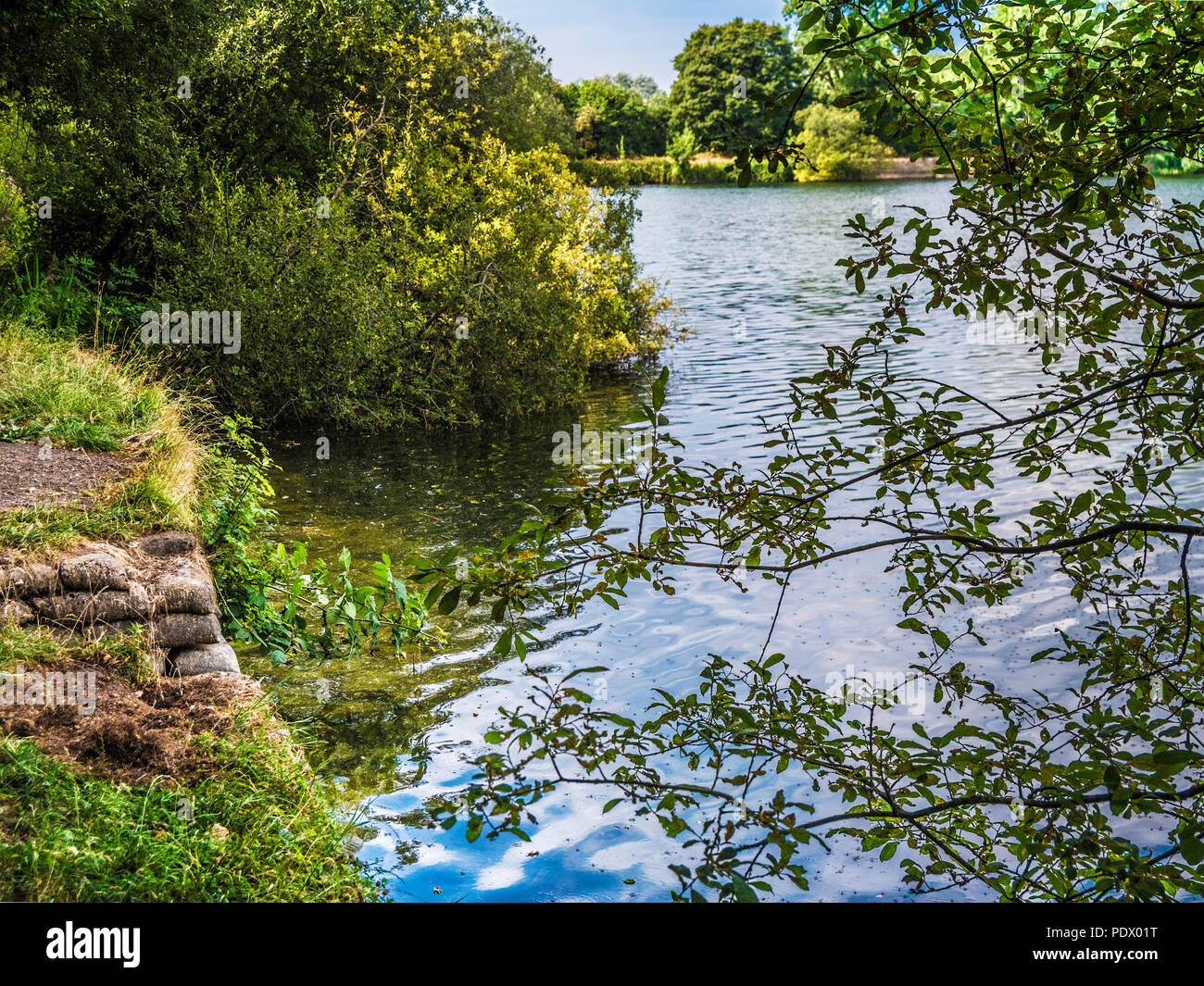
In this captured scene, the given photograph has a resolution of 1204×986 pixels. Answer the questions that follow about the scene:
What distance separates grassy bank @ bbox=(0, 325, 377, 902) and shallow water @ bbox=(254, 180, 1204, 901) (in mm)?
727

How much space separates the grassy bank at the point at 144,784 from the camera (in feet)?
13.4

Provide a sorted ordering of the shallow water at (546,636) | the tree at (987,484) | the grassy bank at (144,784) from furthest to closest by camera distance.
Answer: the shallow water at (546,636) → the grassy bank at (144,784) → the tree at (987,484)

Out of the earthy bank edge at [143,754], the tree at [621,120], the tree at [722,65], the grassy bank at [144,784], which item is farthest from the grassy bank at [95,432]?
the tree at [722,65]

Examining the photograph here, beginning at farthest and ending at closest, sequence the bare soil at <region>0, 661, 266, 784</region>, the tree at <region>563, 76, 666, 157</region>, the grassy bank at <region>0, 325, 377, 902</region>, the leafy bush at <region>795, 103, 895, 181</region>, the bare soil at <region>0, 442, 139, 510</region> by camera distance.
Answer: the tree at <region>563, 76, 666, 157</region>, the leafy bush at <region>795, 103, 895, 181</region>, the bare soil at <region>0, 442, 139, 510</region>, the bare soil at <region>0, 661, 266, 784</region>, the grassy bank at <region>0, 325, 377, 902</region>

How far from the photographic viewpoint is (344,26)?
1783cm

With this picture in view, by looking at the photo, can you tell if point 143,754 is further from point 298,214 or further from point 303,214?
point 303,214

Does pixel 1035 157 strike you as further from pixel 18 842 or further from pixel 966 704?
pixel 966 704

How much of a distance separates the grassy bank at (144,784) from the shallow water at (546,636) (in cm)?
73

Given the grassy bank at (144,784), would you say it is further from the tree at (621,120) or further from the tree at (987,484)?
the tree at (621,120)

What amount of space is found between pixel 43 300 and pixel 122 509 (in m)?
8.38

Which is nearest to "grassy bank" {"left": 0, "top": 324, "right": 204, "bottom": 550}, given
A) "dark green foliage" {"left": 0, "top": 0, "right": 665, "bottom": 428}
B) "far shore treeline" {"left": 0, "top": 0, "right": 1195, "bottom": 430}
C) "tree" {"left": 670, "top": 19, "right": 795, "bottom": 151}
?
"far shore treeline" {"left": 0, "top": 0, "right": 1195, "bottom": 430}

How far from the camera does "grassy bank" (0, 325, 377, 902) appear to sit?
4.07m

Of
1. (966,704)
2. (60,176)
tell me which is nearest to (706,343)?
(60,176)

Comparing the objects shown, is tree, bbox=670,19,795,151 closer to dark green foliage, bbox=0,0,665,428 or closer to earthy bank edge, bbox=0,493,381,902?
dark green foliage, bbox=0,0,665,428
